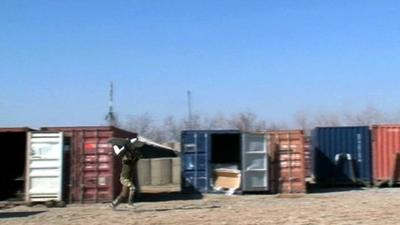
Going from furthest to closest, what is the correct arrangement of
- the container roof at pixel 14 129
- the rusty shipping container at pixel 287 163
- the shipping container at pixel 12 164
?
the rusty shipping container at pixel 287 163, the shipping container at pixel 12 164, the container roof at pixel 14 129

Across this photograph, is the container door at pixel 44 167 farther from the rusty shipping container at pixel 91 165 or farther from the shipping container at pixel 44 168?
the rusty shipping container at pixel 91 165

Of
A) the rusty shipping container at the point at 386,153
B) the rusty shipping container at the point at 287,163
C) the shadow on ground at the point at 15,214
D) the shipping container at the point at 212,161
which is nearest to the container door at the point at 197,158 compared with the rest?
the shipping container at the point at 212,161

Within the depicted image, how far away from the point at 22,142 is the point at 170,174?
37.6 feet

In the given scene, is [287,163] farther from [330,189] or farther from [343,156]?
[343,156]

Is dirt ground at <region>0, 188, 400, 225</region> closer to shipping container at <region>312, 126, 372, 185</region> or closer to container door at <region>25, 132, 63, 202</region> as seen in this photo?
container door at <region>25, 132, 63, 202</region>

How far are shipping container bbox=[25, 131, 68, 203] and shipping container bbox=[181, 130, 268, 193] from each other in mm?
5381

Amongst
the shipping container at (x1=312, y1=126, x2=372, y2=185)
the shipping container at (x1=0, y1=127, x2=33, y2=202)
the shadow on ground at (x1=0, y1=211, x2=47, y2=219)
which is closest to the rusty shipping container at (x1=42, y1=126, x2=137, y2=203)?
the shadow on ground at (x1=0, y1=211, x2=47, y2=219)

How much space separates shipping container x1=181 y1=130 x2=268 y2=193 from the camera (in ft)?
82.7

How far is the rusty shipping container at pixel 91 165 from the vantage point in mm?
22109

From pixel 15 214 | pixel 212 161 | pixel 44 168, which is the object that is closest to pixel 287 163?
pixel 212 161

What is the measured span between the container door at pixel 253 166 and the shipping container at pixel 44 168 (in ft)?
22.7

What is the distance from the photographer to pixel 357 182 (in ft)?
94.4

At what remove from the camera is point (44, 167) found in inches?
858

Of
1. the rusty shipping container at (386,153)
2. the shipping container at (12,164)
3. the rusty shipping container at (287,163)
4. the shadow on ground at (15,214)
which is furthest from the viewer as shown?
the rusty shipping container at (386,153)
